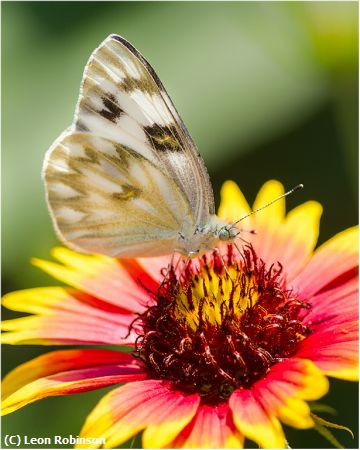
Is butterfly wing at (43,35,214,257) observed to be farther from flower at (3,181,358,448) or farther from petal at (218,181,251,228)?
petal at (218,181,251,228)

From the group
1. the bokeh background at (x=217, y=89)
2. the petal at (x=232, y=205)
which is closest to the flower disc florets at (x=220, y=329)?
the petal at (x=232, y=205)

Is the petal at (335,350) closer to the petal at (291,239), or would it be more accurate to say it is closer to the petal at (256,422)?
the petal at (256,422)

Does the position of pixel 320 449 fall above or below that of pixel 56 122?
below

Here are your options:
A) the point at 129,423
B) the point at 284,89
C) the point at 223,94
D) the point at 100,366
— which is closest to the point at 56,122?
the point at 223,94

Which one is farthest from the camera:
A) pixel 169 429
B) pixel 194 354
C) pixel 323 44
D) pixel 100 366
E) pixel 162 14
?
pixel 162 14

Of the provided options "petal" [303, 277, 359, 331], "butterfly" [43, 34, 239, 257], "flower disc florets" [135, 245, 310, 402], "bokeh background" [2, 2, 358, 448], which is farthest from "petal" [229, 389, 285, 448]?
"bokeh background" [2, 2, 358, 448]

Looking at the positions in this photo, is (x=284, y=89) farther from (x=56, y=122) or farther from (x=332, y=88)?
(x=56, y=122)

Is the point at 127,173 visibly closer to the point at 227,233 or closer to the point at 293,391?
the point at 227,233
